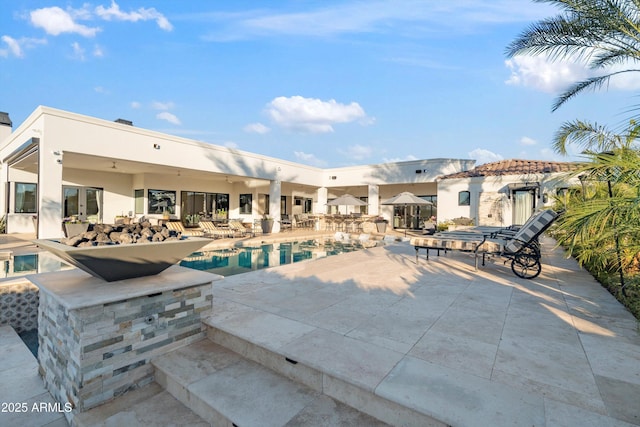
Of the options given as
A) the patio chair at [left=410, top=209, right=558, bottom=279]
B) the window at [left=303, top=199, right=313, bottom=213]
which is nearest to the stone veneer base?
the patio chair at [left=410, top=209, right=558, bottom=279]

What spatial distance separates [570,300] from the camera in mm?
4230

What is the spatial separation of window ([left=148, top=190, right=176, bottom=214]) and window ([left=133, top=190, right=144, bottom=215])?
14.6 inches

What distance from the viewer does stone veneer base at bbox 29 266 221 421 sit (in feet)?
7.95

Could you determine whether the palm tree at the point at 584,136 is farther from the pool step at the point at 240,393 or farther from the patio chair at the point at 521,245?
the pool step at the point at 240,393

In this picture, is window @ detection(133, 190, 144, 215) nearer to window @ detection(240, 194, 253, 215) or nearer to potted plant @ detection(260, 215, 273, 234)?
potted plant @ detection(260, 215, 273, 234)

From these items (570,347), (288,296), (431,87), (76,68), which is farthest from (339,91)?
(570,347)

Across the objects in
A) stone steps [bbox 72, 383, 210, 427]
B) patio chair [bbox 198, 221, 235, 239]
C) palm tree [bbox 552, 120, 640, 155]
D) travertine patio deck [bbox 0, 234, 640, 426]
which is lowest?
stone steps [bbox 72, 383, 210, 427]

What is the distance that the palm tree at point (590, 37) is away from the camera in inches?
202

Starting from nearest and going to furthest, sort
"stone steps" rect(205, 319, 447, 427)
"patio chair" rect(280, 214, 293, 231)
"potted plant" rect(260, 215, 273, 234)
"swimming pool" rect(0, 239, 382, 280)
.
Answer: "stone steps" rect(205, 319, 447, 427) → "swimming pool" rect(0, 239, 382, 280) → "potted plant" rect(260, 215, 273, 234) → "patio chair" rect(280, 214, 293, 231)

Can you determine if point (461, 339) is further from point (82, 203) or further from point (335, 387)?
point (82, 203)

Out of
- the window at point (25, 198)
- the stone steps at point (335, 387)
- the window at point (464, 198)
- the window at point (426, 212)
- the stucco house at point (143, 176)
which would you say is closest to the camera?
the stone steps at point (335, 387)

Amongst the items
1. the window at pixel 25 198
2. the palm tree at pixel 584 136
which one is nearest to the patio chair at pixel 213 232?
the window at pixel 25 198

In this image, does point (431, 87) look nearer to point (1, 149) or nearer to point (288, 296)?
point (288, 296)

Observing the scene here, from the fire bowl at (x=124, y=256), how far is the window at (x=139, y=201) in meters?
14.0
